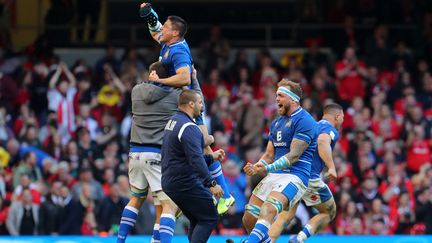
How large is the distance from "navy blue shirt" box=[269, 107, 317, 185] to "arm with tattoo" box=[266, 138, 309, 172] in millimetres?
62

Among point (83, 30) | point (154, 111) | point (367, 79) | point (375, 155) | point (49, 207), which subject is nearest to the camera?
point (154, 111)

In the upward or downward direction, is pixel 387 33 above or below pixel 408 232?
above

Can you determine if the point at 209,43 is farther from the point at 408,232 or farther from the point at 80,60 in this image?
the point at 408,232

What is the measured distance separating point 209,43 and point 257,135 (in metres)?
3.32

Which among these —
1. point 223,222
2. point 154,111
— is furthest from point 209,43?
point 154,111

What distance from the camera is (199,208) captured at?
15164 millimetres

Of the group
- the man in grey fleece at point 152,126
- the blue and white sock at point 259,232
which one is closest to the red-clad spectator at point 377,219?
the blue and white sock at point 259,232

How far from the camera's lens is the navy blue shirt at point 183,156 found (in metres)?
14.8

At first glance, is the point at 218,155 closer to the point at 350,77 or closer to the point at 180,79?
the point at 180,79

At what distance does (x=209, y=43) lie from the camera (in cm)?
2770

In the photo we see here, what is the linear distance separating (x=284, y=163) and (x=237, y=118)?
372 inches

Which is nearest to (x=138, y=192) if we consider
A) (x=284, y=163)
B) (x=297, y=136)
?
(x=284, y=163)

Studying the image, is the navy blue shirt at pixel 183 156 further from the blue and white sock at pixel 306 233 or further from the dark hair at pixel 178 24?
the blue and white sock at pixel 306 233

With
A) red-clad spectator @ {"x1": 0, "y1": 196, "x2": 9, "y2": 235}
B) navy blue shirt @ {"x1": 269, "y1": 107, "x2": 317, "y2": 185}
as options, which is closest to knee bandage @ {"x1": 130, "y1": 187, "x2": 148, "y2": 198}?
navy blue shirt @ {"x1": 269, "y1": 107, "x2": 317, "y2": 185}
